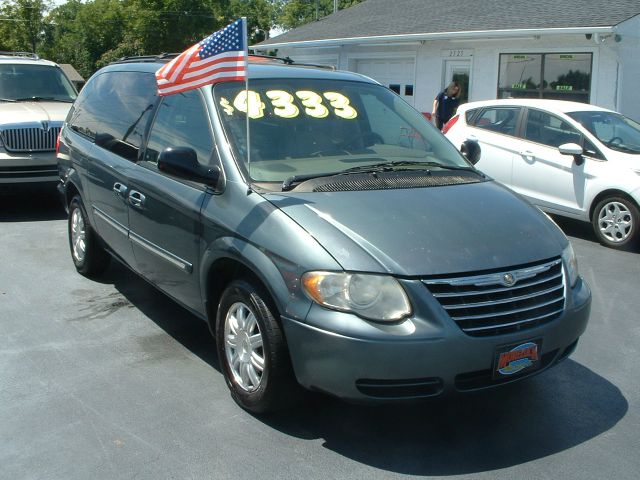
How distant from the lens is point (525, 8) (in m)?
16.0

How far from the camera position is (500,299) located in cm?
353

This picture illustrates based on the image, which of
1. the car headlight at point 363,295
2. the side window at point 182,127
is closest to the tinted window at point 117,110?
the side window at point 182,127

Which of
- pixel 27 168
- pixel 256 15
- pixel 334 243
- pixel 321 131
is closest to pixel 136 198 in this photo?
pixel 321 131

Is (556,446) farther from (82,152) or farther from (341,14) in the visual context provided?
(341,14)

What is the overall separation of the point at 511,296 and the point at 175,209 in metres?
2.13

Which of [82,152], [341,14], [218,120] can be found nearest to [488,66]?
[341,14]

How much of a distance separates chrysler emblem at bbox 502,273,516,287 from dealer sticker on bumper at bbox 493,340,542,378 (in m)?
0.29

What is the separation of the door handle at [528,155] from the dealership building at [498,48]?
17.0ft

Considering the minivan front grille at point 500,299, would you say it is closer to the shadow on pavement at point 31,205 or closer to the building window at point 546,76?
the shadow on pavement at point 31,205

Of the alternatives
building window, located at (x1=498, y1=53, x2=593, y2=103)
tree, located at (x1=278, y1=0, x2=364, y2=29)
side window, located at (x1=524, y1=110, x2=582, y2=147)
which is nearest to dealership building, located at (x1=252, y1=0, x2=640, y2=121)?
building window, located at (x1=498, y1=53, x2=593, y2=103)

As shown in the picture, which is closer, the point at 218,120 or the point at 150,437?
the point at 150,437

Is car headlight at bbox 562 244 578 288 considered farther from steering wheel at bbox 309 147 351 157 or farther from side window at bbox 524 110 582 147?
side window at bbox 524 110 582 147

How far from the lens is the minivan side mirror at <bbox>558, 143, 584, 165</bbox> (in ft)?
27.7

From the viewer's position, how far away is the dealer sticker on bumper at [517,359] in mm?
3506
